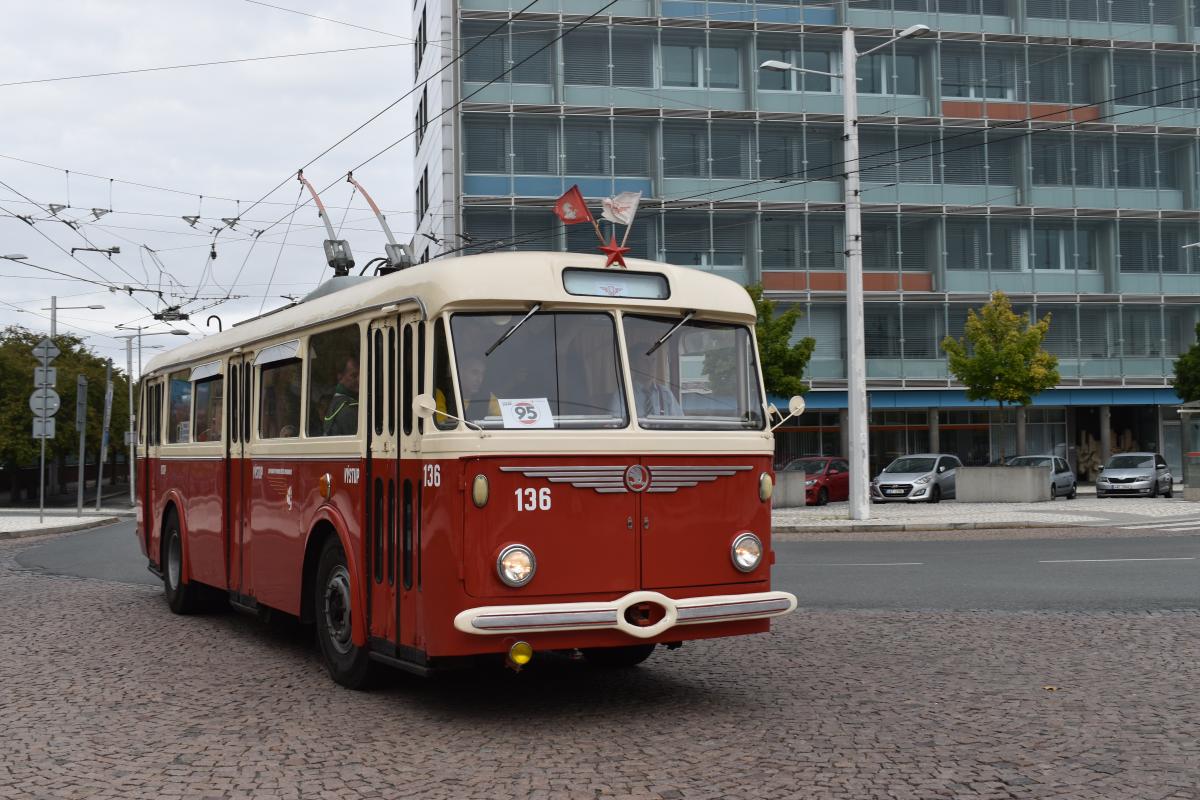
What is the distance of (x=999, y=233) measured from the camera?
49156mm

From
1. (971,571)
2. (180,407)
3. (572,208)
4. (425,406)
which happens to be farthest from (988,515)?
(425,406)

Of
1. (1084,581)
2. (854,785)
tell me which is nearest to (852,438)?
(1084,581)

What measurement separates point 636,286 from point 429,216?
42.8m

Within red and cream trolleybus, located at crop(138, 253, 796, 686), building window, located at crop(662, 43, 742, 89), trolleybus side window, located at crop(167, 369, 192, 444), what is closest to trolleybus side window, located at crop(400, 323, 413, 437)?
red and cream trolleybus, located at crop(138, 253, 796, 686)

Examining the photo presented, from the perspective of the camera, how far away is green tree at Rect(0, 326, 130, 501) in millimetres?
59531

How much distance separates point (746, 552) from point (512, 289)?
2.02 metres

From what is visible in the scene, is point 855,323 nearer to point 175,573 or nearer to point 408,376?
point 175,573

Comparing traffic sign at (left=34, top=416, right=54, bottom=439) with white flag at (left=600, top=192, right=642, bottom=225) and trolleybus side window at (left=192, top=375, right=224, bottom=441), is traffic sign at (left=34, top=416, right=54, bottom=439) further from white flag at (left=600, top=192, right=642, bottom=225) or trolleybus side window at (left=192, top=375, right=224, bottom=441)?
white flag at (left=600, top=192, right=642, bottom=225)

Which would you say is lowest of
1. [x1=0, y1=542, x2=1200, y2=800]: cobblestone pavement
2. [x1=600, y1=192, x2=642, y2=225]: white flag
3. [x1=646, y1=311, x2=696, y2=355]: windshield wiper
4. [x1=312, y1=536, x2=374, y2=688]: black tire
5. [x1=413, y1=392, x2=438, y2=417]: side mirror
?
[x1=0, y1=542, x2=1200, y2=800]: cobblestone pavement

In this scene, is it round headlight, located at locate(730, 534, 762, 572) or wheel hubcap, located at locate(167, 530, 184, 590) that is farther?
Result: wheel hubcap, located at locate(167, 530, 184, 590)

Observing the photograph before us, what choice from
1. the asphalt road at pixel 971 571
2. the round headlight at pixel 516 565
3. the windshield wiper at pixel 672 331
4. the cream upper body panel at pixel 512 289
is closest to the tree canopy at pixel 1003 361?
the asphalt road at pixel 971 571

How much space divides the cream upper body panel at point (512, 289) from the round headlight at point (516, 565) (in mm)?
1364

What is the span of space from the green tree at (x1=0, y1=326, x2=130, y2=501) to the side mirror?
54.7 meters

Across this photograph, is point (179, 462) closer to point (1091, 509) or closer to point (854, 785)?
point (854, 785)
